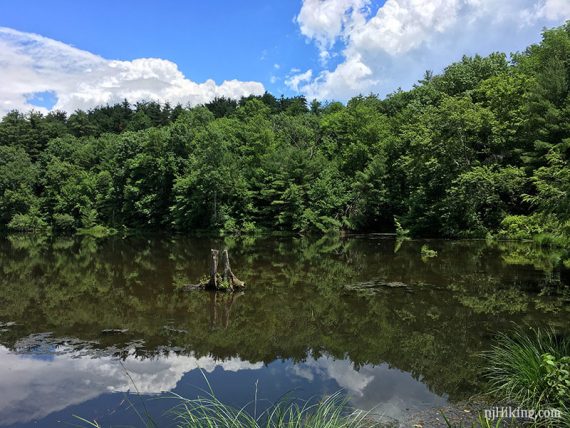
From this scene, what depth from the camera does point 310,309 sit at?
44.0 feet

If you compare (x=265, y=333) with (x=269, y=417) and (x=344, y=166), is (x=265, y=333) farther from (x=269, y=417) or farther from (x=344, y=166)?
(x=344, y=166)

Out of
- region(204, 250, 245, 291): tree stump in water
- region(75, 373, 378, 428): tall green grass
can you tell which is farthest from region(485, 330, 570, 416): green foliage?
region(204, 250, 245, 291): tree stump in water

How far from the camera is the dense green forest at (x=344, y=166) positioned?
3278cm

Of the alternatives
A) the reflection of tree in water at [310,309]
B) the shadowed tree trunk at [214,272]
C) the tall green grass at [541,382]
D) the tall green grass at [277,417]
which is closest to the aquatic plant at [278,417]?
the tall green grass at [277,417]

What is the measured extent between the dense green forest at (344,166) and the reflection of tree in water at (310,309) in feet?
11.9

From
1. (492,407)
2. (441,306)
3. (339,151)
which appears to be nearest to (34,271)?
(441,306)

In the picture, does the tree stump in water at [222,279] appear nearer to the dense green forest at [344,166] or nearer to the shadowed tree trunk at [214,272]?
the shadowed tree trunk at [214,272]

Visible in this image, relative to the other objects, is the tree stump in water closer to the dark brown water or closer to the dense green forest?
the dark brown water

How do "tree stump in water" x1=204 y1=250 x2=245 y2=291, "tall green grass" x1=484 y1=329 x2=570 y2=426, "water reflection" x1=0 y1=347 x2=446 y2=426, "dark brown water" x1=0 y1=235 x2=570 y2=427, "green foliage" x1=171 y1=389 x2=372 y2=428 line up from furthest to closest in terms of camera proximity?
"tree stump in water" x1=204 y1=250 x2=245 y2=291 → "dark brown water" x1=0 y1=235 x2=570 y2=427 → "water reflection" x1=0 y1=347 x2=446 y2=426 → "tall green grass" x1=484 y1=329 x2=570 y2=426 → "green foliage" x1=171 y1=389 x2=372 y2=428

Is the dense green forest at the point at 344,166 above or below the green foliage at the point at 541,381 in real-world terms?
above

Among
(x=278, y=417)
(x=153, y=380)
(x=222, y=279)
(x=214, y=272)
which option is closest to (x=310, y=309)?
(x=222, y=279)

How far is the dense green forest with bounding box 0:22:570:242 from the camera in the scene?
32781mm

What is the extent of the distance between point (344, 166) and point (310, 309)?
37.5 m

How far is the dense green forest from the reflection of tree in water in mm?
3627
